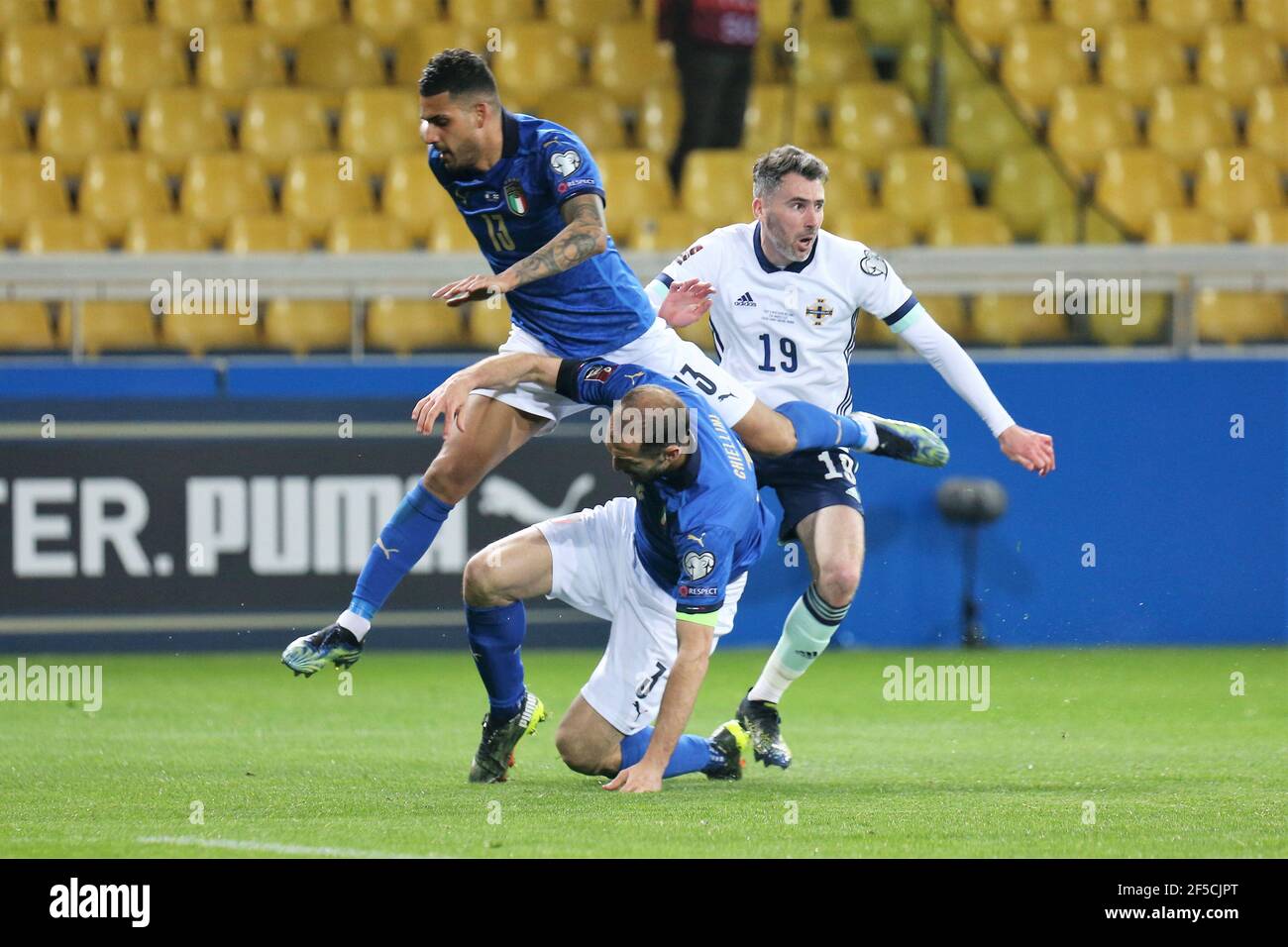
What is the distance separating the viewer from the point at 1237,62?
14602 millimetres

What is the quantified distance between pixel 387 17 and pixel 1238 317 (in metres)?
6.40

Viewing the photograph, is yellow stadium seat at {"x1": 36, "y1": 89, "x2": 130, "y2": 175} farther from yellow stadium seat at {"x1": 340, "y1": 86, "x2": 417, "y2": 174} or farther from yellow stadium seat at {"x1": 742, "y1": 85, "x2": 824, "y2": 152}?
yellow stadium seat at {"x1": 742, "y1": 85, "x2": 824, "y2": 152}

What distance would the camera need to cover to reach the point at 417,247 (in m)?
12.8

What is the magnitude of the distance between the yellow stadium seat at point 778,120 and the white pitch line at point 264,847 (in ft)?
27.4

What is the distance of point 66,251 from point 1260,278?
7.40 m

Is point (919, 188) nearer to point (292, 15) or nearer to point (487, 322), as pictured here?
point (487, 322)

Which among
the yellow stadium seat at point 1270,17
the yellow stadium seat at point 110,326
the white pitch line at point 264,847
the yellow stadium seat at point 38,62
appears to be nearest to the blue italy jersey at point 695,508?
the white pitch line at point 264,847

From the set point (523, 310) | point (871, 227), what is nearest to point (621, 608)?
point (523, 310)

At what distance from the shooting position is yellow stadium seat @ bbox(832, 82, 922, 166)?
13.5 meters

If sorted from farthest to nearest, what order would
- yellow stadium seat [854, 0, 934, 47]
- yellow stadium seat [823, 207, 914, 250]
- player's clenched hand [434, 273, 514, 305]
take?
1. yellow stadium seat [854, 0, 934, 47]
2. yellow stadium seat [823, 207, 914, 250]
3. player's clenched hand [434, 273, 514, 305]

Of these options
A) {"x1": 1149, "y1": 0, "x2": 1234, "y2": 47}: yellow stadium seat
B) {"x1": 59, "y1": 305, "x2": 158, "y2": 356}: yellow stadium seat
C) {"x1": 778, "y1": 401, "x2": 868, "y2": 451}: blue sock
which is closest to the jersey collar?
{"x1": 778, "y1": 401, "x2": 868, "y2": 451}: blue sock

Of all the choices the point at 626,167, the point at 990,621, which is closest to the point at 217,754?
the point at 990,621

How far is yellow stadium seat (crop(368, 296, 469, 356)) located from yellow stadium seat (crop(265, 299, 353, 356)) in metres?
0.15

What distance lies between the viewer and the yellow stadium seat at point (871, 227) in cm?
1254
